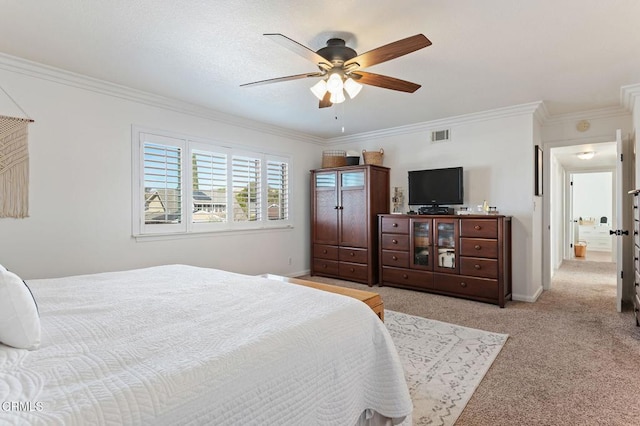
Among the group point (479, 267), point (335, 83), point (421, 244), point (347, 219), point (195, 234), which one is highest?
point (335, 83)

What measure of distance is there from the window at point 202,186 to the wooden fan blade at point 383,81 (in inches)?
97.0

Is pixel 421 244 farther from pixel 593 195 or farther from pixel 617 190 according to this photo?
pixel 593 195

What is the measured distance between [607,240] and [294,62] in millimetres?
9723

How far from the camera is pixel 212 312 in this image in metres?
1.49

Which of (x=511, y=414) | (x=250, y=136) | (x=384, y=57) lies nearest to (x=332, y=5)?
(x=384, y=57)

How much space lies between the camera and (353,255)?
5184 millimetres

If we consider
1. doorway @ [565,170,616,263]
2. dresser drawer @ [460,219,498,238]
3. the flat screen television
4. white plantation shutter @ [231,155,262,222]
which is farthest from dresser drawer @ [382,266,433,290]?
doorway @ [565,170,616,263]

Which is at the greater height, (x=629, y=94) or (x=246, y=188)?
(x=629, y=94)

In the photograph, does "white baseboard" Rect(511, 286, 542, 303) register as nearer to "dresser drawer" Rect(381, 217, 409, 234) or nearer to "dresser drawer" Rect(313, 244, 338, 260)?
"dresser drawer" Rect(381, 217, 409, 234)

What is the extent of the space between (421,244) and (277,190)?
2299mm

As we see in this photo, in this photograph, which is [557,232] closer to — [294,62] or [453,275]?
[453,275]

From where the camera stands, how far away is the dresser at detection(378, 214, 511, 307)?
398 cm

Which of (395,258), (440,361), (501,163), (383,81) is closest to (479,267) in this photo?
(395,258)

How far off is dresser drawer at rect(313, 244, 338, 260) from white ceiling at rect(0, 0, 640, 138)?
249cm
